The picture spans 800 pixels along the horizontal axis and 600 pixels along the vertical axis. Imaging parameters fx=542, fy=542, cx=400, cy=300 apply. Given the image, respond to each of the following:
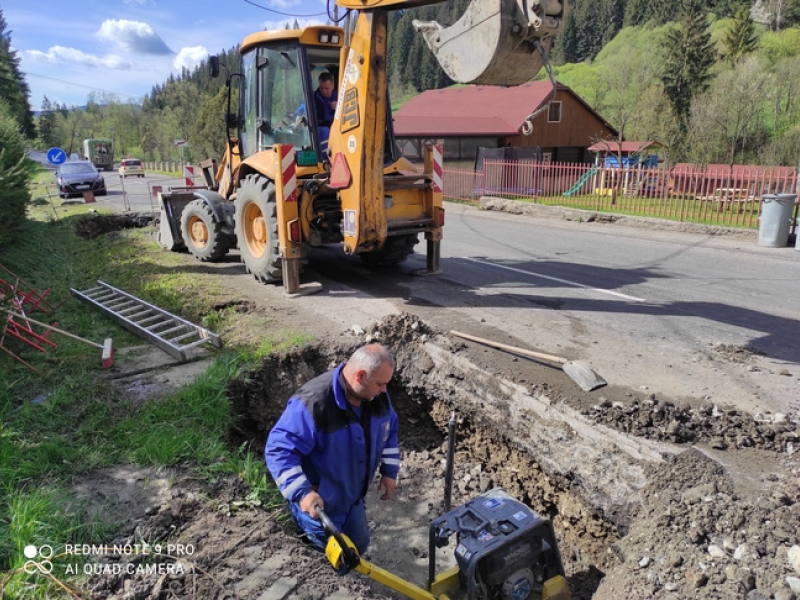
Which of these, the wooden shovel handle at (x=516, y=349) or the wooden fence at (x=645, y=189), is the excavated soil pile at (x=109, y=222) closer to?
the wooden shovel handle at (x=516, y=349)

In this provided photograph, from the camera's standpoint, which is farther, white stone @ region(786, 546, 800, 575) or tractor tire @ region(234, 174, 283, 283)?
tractor tire @ region(234, 174, 283, 283)

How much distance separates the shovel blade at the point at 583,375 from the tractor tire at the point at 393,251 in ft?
13.0

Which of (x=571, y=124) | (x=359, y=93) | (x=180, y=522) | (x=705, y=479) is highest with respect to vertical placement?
(x=571, y=124)

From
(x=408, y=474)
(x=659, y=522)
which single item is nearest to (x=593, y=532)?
(x=659, y=522)

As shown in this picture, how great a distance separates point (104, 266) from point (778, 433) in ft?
30.5

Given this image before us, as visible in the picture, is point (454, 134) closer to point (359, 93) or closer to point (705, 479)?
point (359, 93)

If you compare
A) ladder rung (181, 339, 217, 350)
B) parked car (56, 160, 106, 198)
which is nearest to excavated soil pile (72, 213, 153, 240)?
ladder rung (181, 339, 217, 350)

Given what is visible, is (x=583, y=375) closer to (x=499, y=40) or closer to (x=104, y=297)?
(x=499, y=40)

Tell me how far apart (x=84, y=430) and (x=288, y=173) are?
12.2ft

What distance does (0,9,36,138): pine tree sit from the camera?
115 ft

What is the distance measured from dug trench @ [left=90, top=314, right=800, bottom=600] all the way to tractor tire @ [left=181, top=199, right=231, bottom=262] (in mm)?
4054

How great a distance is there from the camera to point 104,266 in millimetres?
8992

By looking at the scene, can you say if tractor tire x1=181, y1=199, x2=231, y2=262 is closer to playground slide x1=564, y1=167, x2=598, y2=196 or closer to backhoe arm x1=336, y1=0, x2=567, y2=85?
backhoe arm x1=336, y1=0, x2=567, y2=85

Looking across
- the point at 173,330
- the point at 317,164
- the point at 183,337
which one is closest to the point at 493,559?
the point at 183,337
